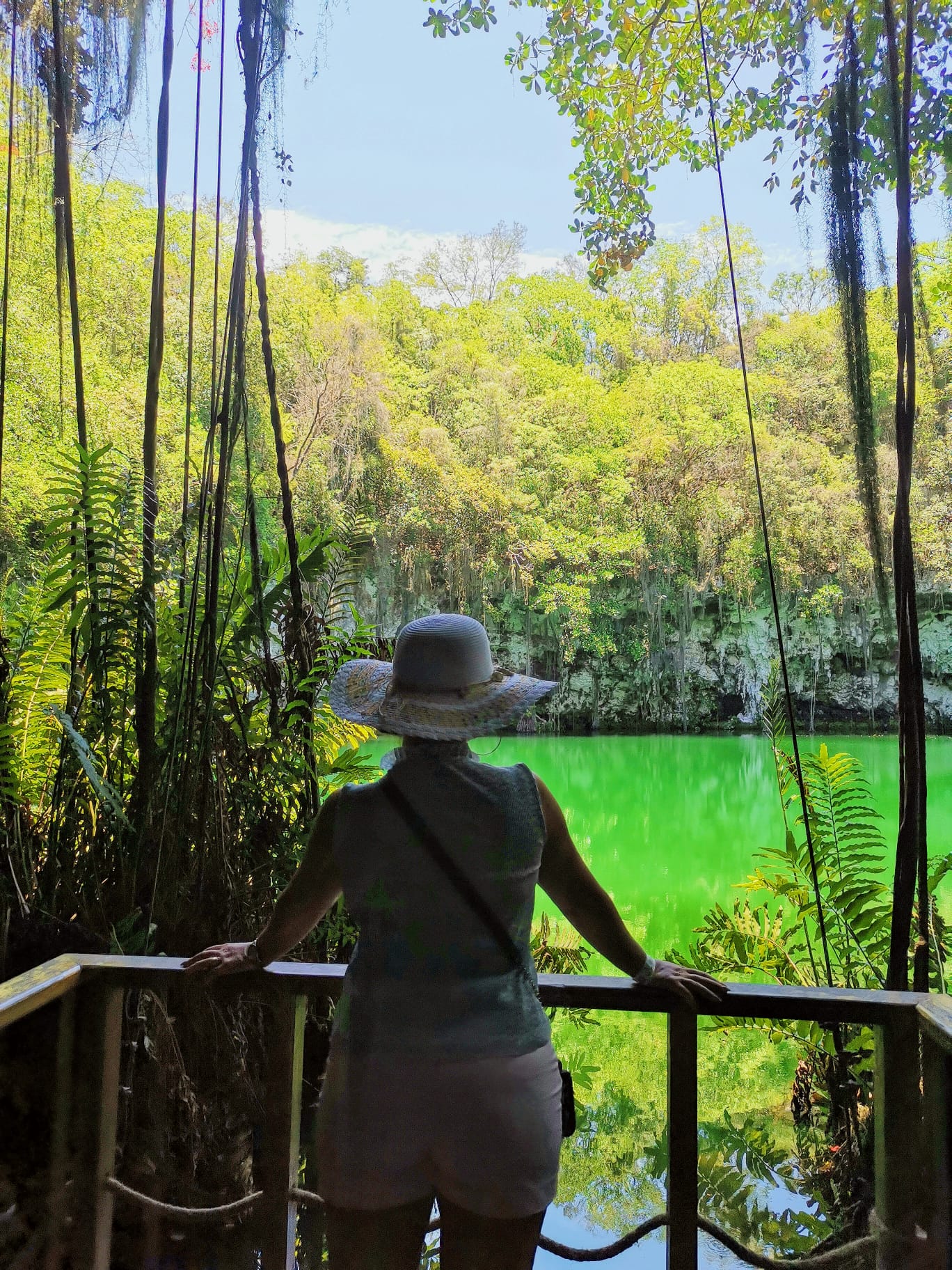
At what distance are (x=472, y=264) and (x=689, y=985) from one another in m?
16.2

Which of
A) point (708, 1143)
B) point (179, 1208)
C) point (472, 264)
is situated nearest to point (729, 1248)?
point (179, 1208)

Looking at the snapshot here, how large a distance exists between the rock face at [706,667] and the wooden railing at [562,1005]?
14229 millimetres

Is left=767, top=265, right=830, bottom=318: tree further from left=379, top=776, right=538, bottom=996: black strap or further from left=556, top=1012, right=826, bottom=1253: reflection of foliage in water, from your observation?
left=379, top=776, right=538, bottom=996: black strap

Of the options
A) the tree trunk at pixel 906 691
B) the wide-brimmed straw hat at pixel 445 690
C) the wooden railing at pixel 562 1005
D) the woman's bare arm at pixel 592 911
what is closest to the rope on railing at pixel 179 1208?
the wooden railing at pixel 562 1005

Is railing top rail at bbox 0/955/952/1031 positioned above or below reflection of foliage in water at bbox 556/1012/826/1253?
above

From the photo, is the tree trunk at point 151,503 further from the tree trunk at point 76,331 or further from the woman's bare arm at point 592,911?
the woman's bare arm at point 592,911

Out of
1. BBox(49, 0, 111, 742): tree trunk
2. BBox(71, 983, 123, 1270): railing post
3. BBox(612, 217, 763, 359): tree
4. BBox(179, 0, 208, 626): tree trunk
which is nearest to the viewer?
BBox(71, 983, 123, 1270): railing post

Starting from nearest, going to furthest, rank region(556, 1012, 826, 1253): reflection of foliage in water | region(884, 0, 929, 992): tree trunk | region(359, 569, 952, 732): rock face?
region(884, 0, 929, 992): tree trunk, region(556, 1012, 826, 1253): reflection of foliage in water, region(359, 569, 952, 732): rock face

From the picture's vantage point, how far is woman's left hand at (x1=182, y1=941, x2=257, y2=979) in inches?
38.3

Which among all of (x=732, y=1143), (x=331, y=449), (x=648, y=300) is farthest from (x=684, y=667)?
(x=732, y=1143)

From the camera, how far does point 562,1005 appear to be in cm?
95

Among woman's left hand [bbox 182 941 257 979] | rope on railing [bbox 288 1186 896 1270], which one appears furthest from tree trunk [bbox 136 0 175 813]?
rope on railing [bbox 288 1186 896 1270]

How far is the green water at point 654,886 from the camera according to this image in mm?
2189

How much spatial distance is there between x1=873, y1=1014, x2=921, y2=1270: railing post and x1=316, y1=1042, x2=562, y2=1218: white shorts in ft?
1.38
